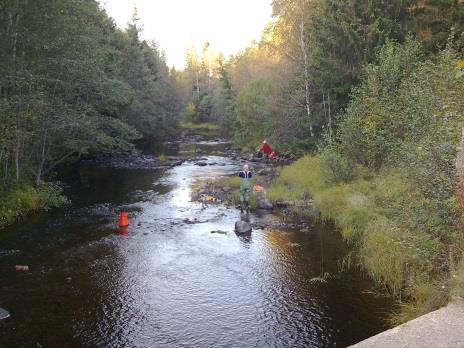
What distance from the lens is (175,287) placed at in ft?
38.1

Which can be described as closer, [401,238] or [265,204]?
[401,238]

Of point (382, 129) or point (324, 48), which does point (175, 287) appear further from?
point (324, 48)

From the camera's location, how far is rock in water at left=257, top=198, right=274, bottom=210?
19794 millimetres

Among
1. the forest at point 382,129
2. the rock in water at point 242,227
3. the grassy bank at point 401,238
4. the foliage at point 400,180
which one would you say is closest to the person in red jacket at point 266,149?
the forest at point 382,129

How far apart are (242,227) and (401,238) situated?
6.70 m

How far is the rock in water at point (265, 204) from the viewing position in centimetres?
1979

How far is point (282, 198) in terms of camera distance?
67.8 feet

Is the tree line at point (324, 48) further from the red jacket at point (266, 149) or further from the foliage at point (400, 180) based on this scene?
the foliage at point (400, 180)

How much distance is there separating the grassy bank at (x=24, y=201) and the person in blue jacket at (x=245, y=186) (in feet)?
27.7

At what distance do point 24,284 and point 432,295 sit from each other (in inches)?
388

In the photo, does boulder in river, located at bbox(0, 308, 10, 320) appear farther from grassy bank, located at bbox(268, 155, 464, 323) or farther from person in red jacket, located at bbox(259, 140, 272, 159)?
person in red jacket, located at bbox(259, 140, 272, 159)

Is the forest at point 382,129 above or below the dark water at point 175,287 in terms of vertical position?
above

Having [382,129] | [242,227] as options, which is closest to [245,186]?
[242,227]

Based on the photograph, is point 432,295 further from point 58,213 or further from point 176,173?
point 176,173
